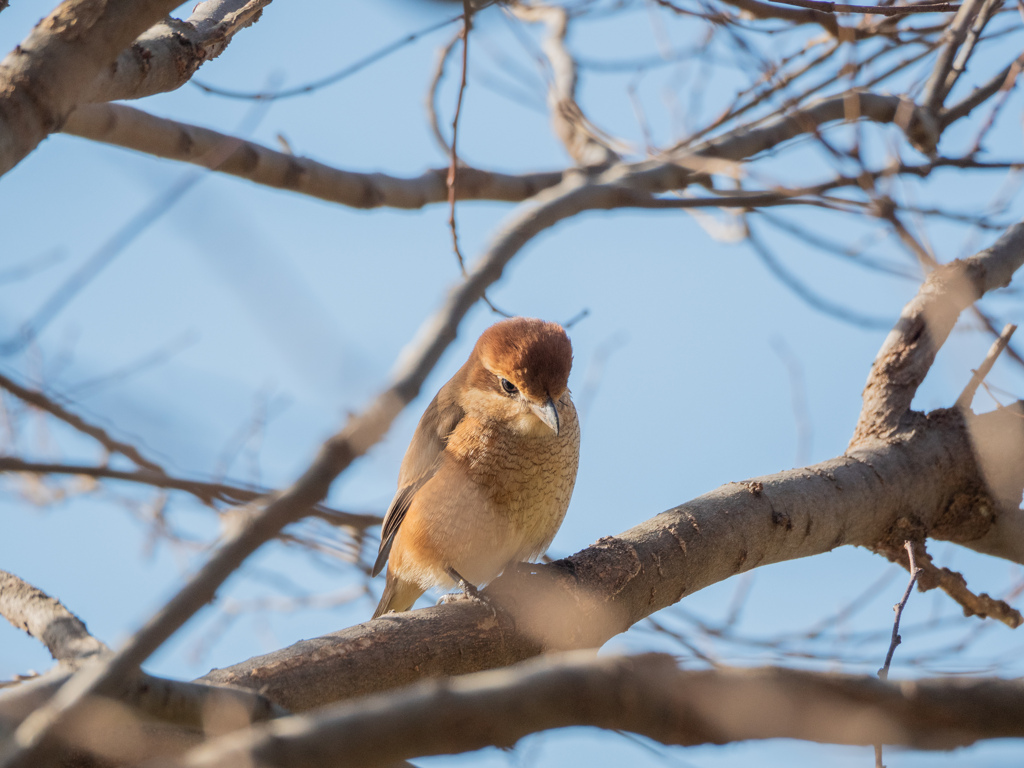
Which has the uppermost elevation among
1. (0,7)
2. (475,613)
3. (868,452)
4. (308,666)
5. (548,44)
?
(548,44)

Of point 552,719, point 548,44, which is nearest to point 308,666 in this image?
point 552,719

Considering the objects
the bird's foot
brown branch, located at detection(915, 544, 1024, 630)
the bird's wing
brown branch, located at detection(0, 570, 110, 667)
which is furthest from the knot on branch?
brown branch, located at detection(0, 570, 110, 667)

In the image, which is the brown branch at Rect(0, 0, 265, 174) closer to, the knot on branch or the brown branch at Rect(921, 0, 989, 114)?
the brown branch at Rect(921, 0, 989, 114)

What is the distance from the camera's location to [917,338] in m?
4.02

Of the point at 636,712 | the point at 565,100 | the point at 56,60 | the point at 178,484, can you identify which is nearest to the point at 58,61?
the point at 56,60

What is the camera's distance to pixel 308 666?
2.51m

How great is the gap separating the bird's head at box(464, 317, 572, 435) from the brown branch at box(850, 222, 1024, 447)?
1510mm

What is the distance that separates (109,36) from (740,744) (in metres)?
1.71

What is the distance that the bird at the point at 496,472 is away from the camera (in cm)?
426

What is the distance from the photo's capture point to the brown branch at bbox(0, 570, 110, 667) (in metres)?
1.83

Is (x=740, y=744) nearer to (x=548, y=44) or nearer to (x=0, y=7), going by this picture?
(x=0, y=7)

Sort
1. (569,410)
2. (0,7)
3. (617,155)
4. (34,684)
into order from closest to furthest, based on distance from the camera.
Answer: (34,684), (0,7), (569,410), (617,155)

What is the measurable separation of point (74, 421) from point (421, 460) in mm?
2079

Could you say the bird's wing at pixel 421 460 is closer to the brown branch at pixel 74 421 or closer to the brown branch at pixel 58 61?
the brown branch at pixel 74 421
